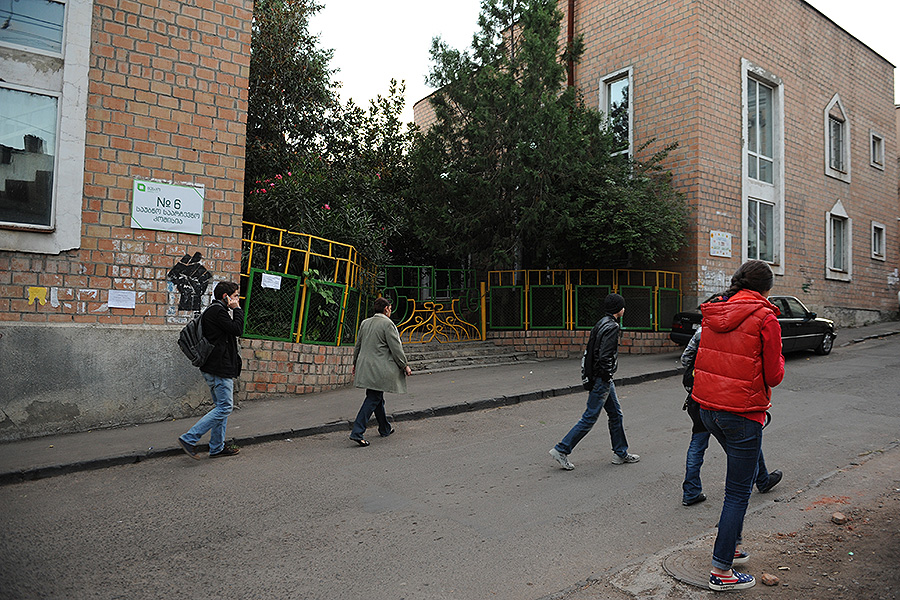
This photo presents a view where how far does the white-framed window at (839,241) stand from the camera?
19641mm

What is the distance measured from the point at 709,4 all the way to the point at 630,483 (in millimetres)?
14610

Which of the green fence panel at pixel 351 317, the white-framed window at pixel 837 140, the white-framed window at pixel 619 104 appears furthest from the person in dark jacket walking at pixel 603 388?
the white-framed window at pixel 837 140

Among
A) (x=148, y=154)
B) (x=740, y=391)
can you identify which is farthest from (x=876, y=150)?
(x=148, y=154)

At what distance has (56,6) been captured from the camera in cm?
785

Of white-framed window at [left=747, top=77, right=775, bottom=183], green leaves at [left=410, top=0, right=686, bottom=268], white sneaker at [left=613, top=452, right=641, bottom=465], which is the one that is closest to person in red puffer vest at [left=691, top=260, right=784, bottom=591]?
white sneaker at [left=613, top=452, right=641, bottom=465]

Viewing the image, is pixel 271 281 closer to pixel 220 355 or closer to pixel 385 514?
pixel 220 355

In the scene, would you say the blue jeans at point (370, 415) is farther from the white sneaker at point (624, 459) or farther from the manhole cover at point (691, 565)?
the manhole cover at point (691, 565)

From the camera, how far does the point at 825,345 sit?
46.6 feet

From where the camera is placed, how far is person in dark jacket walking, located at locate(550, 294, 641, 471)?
5934 mm

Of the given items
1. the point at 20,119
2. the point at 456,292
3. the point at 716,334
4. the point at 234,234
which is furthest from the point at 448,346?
the point at 716,334

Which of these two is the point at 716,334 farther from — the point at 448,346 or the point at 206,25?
the point at 448,346

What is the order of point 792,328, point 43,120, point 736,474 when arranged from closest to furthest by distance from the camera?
point 736,474 < point 43,120 < point 792,328

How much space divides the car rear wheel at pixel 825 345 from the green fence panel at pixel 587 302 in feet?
15.7

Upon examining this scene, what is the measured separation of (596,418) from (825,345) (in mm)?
10929
